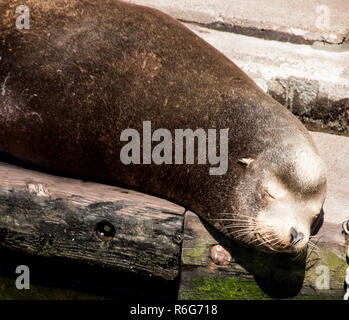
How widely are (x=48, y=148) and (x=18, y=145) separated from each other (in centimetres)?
20

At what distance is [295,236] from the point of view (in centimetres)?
278

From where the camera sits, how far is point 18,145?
10.7ft

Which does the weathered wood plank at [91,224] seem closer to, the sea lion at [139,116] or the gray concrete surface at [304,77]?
the sea lion at [139,116]

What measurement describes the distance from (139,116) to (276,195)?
94 cm

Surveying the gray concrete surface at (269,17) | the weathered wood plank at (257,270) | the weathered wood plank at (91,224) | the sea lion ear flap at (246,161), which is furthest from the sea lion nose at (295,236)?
the gray concrete surface at (269,17)

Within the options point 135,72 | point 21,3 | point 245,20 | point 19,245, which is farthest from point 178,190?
point 245,20

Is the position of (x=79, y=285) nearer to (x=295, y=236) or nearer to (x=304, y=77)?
(x=295, y=236)

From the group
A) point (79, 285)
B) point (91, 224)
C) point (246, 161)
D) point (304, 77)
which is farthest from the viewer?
point (304, 77)

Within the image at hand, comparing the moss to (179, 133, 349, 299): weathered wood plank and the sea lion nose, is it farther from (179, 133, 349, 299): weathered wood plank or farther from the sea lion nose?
the sea lion nose

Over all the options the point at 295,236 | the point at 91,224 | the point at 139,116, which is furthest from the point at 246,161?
the point at 91,224

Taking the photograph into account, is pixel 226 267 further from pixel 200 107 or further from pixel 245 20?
pixel 245 20

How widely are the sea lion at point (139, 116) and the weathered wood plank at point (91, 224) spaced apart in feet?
0.80

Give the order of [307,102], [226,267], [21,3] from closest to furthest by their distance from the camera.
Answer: [226,267]
[21,3]
[307,102]
